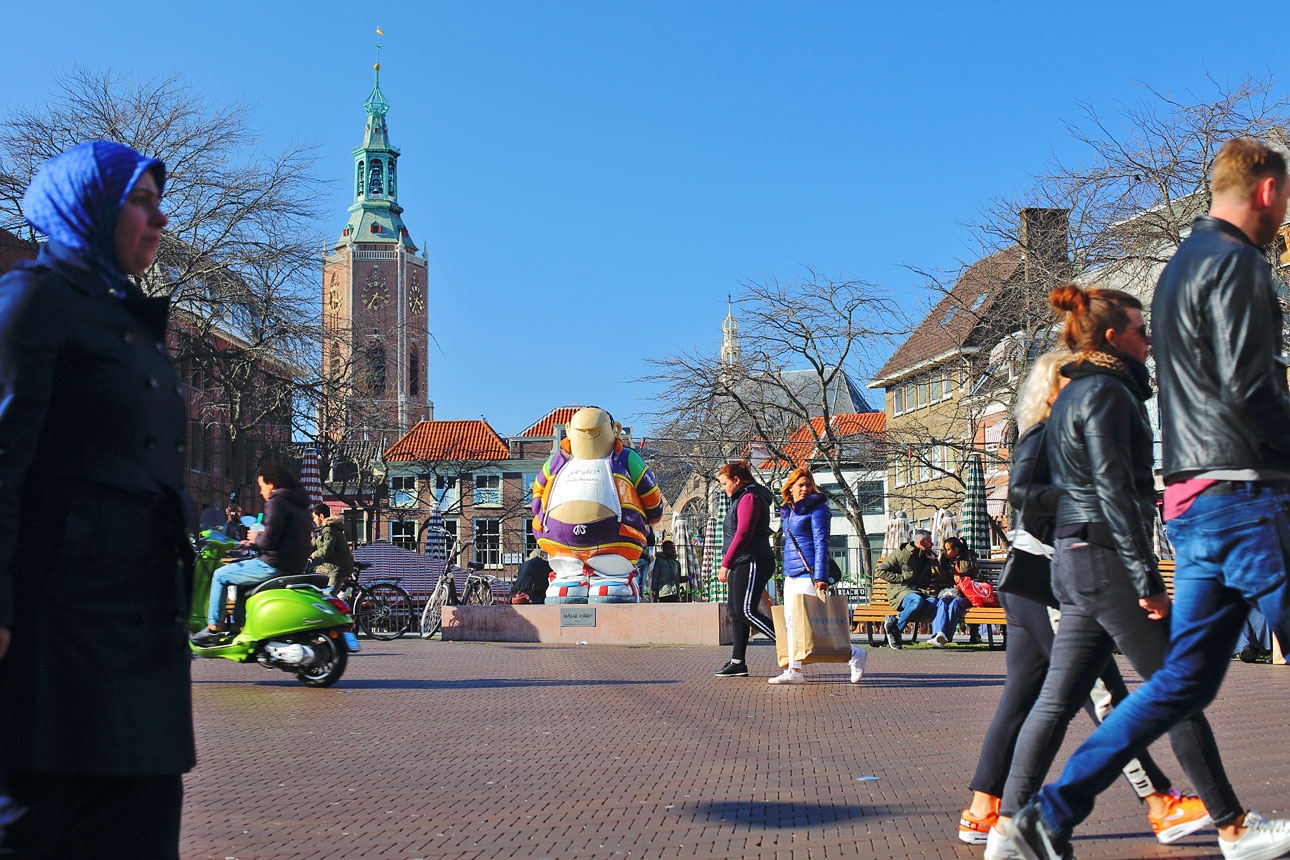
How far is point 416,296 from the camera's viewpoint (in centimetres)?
12300

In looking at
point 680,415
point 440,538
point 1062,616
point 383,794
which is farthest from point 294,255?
point 1062,616

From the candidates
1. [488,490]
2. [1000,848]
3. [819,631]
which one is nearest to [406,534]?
[488,490]

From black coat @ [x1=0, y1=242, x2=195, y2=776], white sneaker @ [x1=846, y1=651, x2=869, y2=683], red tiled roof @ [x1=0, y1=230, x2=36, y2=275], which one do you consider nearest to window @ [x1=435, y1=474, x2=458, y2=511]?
red tiled roof @ [x1=0, y1=230, x2=36, y2=275]

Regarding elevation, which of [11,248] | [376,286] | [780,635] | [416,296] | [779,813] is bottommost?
[779,813]

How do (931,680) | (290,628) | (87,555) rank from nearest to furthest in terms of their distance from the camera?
(87,555), (290,628), (931,680)

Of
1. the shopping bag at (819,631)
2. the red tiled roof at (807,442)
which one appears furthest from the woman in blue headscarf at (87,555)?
the red tiled roof at (807,442)

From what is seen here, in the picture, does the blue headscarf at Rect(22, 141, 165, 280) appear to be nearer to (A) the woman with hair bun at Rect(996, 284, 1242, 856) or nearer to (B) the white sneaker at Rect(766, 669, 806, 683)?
(A) the woman with hair bun at Rect(996, 284, 1242, 856)

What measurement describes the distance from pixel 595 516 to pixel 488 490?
71.7 meters

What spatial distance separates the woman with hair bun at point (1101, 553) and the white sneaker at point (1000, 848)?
0.04 feet

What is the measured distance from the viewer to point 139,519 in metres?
2.77

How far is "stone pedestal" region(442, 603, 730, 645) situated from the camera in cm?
1794

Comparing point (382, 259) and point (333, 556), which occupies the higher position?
point (382, 259)

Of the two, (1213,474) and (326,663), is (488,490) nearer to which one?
(326,663)

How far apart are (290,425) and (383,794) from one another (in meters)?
30.8
